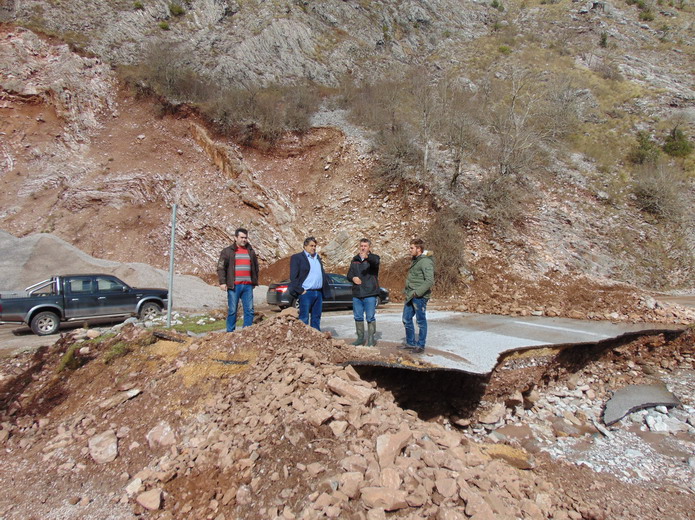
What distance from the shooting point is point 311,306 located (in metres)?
6.38

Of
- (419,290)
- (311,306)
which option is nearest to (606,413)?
(419,290)

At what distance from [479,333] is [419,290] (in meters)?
3.02

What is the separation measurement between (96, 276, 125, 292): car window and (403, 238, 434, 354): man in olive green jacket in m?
7.57

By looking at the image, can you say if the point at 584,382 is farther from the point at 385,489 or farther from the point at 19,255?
the point at 19,255

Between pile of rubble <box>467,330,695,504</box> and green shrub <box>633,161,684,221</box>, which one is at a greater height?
green shrub <box>633,161,684,221</box>

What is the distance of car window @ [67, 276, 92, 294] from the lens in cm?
913

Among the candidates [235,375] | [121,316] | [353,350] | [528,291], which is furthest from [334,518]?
[528,291]

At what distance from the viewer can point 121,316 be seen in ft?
31.9

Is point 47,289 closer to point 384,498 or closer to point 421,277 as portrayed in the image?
point 421,277

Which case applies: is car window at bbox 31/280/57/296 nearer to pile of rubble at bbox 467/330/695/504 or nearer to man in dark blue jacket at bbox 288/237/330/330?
man in dark blue jacket at bbox 288/237/330/330

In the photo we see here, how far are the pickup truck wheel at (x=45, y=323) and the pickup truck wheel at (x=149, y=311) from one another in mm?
1767

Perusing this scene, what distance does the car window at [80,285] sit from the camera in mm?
9133

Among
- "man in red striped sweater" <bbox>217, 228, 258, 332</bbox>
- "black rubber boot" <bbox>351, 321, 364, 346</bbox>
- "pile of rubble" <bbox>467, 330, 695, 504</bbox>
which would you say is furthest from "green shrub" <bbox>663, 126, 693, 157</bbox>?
"man in red striped sweater" <bbox>217, 228, 258, 332</bbox>

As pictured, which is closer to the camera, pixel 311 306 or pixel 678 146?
pixel 311 306
